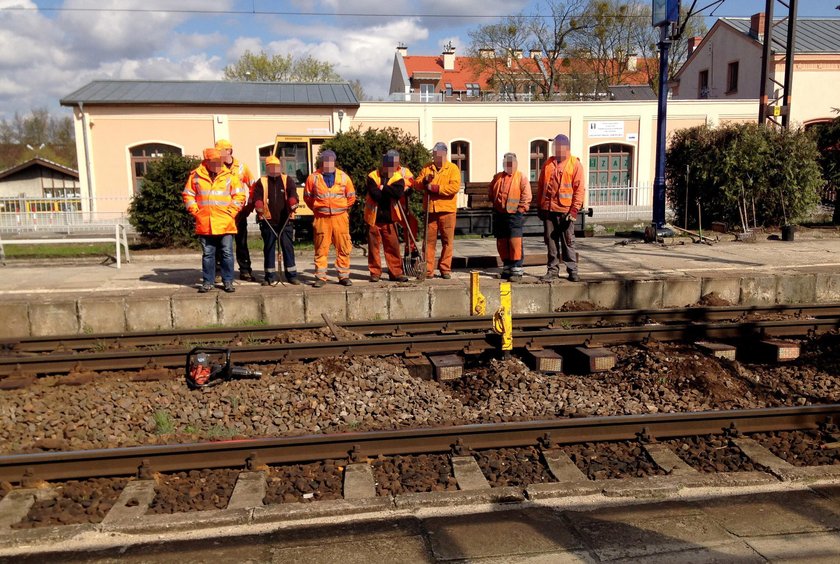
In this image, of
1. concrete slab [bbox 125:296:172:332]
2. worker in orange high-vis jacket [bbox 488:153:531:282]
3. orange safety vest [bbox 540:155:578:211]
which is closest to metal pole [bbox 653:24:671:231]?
orange safety vest [bbox 540:155:578:211]

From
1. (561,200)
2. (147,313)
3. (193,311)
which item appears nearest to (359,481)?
(193,311)

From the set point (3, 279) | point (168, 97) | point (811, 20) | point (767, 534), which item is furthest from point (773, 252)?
point (811, 20)

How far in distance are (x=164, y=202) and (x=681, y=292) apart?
10643mm

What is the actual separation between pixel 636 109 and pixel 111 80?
2196 centimetres

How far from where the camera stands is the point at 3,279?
11672 millimetres

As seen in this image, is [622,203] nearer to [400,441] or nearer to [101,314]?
[101,314]

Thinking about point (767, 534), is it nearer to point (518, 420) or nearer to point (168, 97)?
point (518, 420)

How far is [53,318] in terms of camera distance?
9.33 metres

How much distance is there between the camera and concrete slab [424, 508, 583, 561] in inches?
157

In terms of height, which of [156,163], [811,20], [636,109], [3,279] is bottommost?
[3,279]

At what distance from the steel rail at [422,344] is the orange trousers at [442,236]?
290 centimetres

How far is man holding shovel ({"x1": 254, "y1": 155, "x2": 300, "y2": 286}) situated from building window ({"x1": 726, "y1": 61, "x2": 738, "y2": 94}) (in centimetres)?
3163

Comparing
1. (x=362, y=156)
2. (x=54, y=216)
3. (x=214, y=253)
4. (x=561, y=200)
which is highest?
(x=362, y=156)

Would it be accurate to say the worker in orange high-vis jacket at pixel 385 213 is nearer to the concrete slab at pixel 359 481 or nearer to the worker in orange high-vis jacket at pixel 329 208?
the worker in orange high-vis jacket at pixel 329 208
